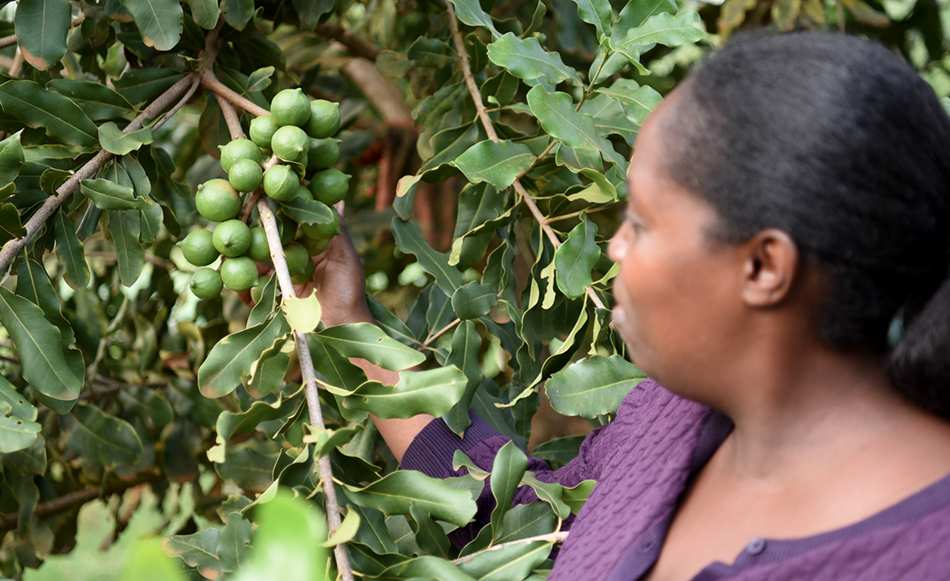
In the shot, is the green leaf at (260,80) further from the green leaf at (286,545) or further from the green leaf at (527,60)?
the green leaf at (286,545)

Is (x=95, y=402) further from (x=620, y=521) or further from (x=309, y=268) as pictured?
(x=620, y=521)

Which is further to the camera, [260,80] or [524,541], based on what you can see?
[260,80]

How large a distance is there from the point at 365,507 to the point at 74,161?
58cm

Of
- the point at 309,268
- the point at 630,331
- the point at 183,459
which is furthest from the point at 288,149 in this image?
the point at 183,459

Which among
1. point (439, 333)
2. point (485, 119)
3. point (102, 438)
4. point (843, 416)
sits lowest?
point (102, 438)

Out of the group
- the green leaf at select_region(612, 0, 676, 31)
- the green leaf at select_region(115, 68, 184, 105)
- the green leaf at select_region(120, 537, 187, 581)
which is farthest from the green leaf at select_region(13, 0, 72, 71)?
the green leaf at select_region(120, 537, 187, 581)

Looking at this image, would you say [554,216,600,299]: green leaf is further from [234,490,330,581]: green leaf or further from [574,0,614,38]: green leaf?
[234,490,330,581]: green leaf

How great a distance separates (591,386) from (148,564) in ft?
3.42

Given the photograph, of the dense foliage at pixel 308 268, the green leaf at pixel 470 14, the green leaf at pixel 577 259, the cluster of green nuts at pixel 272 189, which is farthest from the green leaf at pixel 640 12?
the cluster of green nuts at pixel 272 189

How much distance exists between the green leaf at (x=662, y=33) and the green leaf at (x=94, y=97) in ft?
2.07

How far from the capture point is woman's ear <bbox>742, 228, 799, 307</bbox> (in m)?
0.87

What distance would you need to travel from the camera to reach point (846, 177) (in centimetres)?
86

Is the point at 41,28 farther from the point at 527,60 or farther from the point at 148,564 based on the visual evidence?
the point at 148,564

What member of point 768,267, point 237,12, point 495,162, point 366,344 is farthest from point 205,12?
point 768,267
